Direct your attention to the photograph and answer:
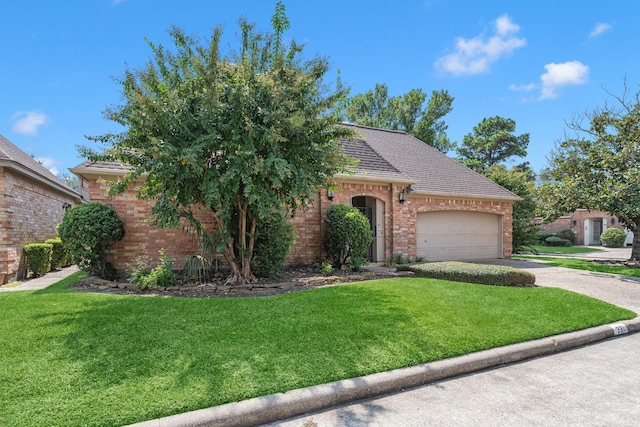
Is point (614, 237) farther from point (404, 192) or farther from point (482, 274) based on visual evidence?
point (482, 274)

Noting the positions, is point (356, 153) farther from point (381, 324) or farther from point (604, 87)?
point (604, 87)

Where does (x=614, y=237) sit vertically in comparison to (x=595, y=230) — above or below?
below

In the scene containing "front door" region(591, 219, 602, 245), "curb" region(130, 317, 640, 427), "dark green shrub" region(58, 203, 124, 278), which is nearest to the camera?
"curb" region(130, 317, 640, 427)

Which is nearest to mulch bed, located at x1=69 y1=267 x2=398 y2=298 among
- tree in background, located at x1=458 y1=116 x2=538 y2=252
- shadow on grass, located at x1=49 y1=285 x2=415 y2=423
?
shadow on grass, located at x1=49 y1=285 x2=415 y2=423

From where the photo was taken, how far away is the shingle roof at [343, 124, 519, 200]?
12.3m

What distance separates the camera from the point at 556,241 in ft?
90.5

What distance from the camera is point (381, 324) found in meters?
4.63

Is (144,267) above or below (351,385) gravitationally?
above

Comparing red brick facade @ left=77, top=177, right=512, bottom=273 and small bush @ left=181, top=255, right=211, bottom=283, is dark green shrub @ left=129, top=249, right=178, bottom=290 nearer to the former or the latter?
small bush @ left=181, top=255, right=211, bottom=283

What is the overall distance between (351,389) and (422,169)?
1194 centimetres

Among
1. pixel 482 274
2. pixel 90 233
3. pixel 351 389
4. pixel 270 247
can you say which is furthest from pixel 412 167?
pixel 351 389

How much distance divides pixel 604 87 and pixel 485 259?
322 inches

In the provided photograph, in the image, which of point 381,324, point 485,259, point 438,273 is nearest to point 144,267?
point 381,324

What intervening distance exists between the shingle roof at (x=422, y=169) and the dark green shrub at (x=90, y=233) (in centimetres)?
681
